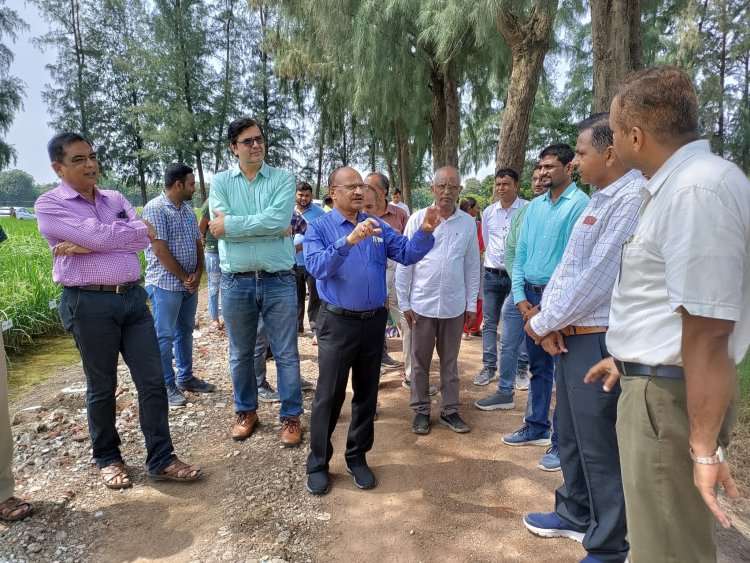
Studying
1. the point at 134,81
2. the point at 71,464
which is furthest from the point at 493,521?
the point at 134,81

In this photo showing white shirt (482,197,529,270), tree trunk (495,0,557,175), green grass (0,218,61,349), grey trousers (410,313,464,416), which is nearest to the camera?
grey trousers (410,313,464,416)

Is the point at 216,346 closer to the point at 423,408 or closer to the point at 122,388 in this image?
the point at 122,388

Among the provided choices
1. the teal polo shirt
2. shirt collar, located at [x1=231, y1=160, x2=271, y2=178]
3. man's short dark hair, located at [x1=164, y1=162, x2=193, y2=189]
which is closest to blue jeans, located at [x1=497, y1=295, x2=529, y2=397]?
the teal polo shirt

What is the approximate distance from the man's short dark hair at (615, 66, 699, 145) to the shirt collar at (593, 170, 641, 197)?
75 cm

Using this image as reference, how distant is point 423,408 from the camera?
3.53 meters

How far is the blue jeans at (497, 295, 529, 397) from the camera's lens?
379 centimetres

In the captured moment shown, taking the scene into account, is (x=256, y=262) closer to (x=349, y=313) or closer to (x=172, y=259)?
(x=349, y=313)

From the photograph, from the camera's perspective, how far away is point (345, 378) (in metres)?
2.76

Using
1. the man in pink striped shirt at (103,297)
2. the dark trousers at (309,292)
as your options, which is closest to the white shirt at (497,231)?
the dark trousers at (309,292)

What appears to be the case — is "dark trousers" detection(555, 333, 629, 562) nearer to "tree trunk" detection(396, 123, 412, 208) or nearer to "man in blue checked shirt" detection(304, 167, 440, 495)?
"man in blue checked shirt" detection(304, 167, 440, 495)

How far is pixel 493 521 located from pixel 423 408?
3.69 ft

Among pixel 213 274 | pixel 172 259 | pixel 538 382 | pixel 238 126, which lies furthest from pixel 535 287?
pixel 213 274

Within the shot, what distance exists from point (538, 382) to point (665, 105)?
223 centimetres

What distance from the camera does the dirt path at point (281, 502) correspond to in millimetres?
2273
